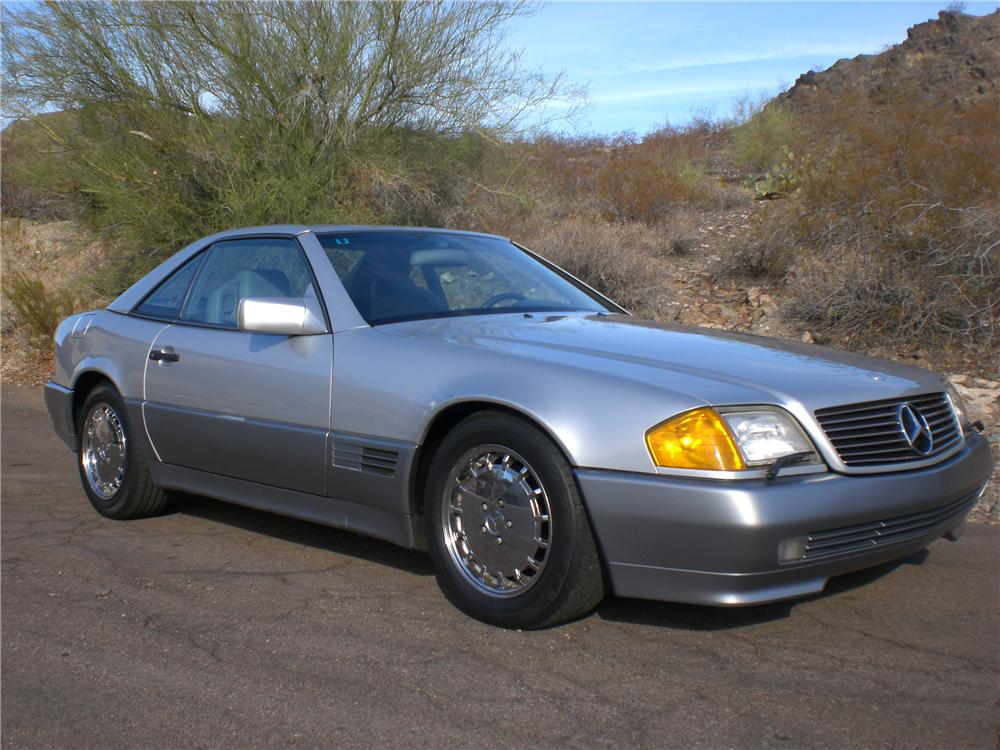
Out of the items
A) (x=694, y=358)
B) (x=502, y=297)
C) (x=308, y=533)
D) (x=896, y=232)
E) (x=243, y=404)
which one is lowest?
(x=308, y=533)

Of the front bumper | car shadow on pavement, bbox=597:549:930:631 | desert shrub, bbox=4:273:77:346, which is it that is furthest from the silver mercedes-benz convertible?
desert shrub, bbox=4:273:77:346

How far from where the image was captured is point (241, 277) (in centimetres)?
519

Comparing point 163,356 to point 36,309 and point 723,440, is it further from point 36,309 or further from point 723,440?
point 36,309

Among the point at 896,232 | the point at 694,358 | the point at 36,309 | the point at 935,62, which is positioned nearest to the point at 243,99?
the point at 36,309

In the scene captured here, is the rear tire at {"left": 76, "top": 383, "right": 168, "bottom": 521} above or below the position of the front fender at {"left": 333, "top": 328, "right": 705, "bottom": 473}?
below

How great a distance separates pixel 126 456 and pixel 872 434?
3.66 m

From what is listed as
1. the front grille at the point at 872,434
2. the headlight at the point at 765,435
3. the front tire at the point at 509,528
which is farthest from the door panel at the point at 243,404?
the front grille at the point at 872,434

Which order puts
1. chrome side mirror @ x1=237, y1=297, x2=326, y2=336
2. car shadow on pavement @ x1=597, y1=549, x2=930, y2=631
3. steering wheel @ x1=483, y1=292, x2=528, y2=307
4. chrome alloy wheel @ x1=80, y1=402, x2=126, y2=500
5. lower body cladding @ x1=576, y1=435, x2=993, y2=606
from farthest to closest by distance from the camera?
chrome alloy wheel @ x1=80, y1=402, x2=126, y2=500 → steering wheel @ x1=483, y1=292, x2=528, y2=307 → chrome side mirror @ x1=237, y1=297, x2=326, y2=336 → car shadow on pavement @ x1=597, y1=549, x2=930, y2=631 → lower body cladding @ x1=576, y1=435, x2=993, y2=606

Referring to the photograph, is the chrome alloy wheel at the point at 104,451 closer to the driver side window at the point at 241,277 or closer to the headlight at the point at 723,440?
the driver side window at the point at 241,277

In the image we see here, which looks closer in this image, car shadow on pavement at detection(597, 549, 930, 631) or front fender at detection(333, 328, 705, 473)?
front fender at detection(333, 328, 705, 473)

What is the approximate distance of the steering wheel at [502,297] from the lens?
16.0ft

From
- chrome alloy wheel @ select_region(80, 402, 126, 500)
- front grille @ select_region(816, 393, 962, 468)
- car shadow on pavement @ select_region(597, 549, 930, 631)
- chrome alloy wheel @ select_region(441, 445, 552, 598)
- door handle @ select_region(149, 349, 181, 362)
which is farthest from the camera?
chrome alloy wheel @ select_region(80, 402, 126, 500)

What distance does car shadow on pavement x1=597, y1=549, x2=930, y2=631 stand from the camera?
3.84m

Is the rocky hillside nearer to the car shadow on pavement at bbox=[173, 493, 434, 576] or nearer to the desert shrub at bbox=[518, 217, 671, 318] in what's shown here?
the desert shrub at bbox=[518, 217, 671, 318]
